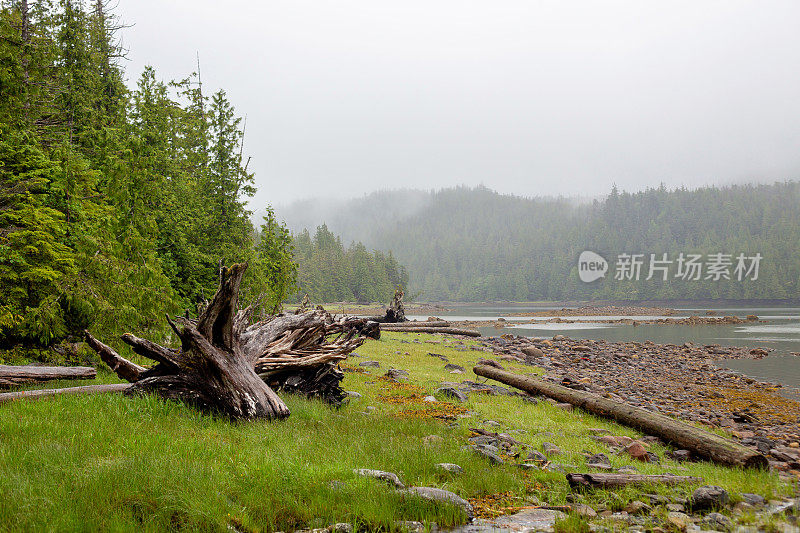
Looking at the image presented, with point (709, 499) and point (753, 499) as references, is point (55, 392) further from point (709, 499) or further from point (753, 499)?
point (753, 499)

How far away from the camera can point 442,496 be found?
4613mm

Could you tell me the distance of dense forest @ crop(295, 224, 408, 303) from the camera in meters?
119

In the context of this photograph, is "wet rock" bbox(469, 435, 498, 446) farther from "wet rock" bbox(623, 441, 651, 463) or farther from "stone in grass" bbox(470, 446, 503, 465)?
"wet rock" bbox(623, 441, 651, 463)

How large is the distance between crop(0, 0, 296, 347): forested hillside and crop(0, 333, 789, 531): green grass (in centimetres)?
263

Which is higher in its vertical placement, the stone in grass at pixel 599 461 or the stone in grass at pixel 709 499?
the stone in grass at pixel 709 499

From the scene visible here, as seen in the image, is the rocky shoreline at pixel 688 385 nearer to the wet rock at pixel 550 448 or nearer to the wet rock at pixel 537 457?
the wet rock at pixel 550 448

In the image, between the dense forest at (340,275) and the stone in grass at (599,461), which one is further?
the dense forest at (340,275)

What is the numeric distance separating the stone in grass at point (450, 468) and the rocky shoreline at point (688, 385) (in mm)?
4938

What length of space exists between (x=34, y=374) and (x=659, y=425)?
12606mm

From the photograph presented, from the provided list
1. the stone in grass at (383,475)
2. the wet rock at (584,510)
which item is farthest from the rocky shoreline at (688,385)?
the stone in grass at (383,475)

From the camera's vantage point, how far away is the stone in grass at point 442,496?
4535 mm

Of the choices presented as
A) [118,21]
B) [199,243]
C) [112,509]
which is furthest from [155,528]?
[118,21]

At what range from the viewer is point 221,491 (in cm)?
452

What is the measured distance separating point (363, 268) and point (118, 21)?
102601 mm
